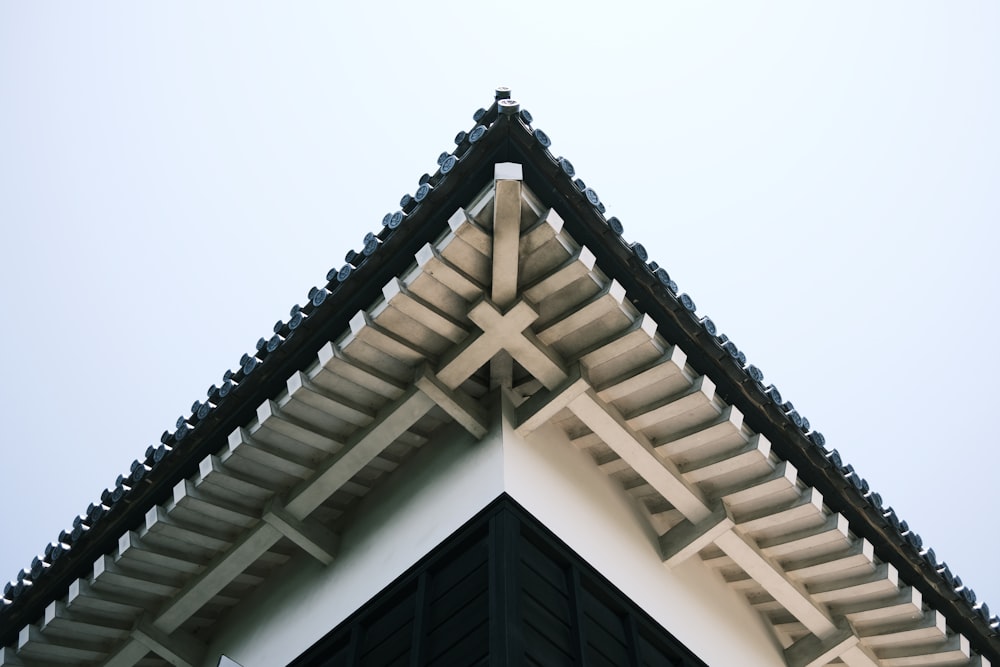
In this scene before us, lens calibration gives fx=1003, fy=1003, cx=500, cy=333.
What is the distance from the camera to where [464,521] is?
6801 millimetres

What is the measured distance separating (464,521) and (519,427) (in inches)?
34.6

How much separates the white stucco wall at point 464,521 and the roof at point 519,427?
202 mm

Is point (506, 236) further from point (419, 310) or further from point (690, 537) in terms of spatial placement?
point (690, 537)

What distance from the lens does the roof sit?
683cm

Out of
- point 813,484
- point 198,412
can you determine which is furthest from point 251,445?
A: point 813,484

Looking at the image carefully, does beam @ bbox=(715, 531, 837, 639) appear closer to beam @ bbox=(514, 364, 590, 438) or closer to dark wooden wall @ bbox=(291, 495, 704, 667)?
dark wooden wall @ bbox=(291, 495, 704, 667)

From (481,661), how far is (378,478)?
2740 mm

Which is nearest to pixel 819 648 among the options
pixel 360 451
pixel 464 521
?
pixel 464 521

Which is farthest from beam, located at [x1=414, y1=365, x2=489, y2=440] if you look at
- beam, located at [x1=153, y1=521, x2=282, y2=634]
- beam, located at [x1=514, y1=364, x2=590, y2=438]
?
beam, located at [x1=153, y1=521, x2=282, y2=634]

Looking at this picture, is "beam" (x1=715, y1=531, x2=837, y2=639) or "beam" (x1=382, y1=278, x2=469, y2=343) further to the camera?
"beam" (x1=715, y1=531, x2=837, y2=639)

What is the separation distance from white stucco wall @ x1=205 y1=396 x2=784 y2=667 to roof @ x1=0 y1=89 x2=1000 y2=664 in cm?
20

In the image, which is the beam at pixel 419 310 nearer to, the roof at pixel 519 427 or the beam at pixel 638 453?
the roof at pixel 519 427

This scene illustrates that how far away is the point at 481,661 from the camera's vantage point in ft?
18.6

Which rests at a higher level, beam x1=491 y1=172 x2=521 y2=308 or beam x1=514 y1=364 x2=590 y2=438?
beam x1=491 y1=172 x2=521 y2=308
